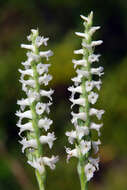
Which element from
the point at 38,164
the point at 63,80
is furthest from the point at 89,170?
the point at 63,80

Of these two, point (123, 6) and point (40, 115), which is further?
point (123, 6)

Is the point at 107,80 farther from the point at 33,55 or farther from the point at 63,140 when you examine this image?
the point at 33,55

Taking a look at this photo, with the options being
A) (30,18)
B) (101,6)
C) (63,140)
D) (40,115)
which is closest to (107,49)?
(101,6)

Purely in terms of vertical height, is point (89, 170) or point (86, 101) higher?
point (86, 101)

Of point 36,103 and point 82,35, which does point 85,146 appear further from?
point 82,35

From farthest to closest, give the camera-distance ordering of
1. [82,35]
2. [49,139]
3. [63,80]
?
[63,80], [49,139], [82,35]

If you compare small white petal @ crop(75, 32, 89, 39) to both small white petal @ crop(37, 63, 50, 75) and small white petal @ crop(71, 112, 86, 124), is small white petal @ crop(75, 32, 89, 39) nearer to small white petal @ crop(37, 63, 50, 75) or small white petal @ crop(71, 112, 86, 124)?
small white petal @ crop(37, 63, 50, 75)

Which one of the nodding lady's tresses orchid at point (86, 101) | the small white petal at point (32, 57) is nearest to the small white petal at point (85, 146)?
the nodding lady's tresses orchid at point (86, 101)
